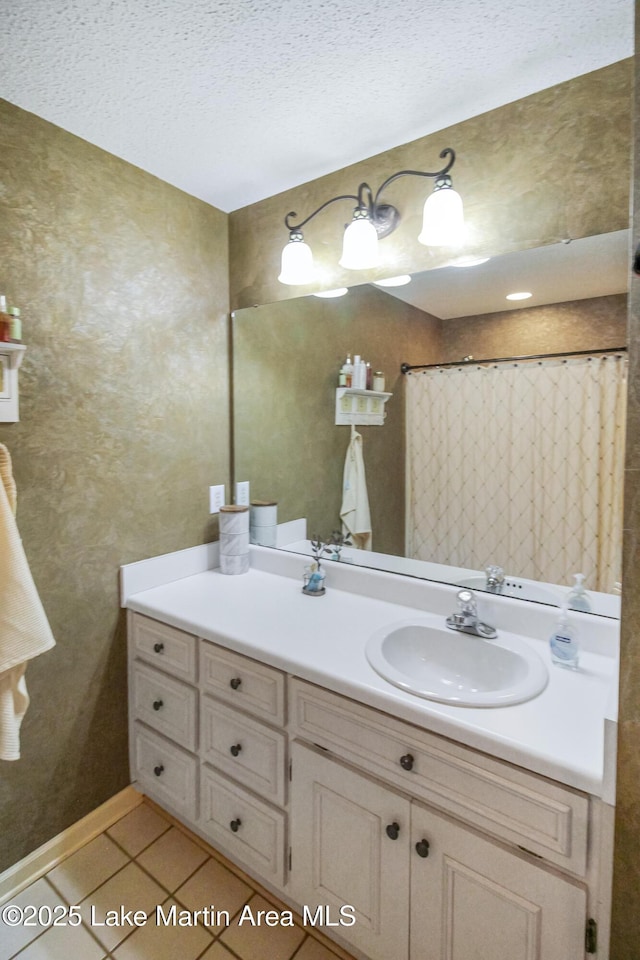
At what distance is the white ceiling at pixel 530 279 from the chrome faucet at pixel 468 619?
0.85 metres

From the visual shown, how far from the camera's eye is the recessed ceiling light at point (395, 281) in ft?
4.89

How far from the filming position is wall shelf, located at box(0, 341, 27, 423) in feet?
4.08

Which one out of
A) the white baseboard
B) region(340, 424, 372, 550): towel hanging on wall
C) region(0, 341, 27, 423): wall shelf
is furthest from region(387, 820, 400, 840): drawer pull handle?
region(0, 341, 27, 423): wall shelf

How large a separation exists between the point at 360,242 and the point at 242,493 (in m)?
1.09

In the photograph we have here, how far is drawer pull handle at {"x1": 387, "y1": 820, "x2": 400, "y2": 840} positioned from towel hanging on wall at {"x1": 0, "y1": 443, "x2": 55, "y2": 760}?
923 millimetres

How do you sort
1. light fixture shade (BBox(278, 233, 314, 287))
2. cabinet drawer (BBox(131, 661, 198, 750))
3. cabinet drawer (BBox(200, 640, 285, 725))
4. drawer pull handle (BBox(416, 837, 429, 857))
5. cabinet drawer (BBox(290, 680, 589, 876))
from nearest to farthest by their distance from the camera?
cabinet drawer (BBox(290, 680, 589, 876)), drawer pull handle (BBox(416, 837, 429, 857)), cabinet drawer (BBox(200, 640, 285, 725)), cabinet drawer (BBox(131, 661, 198, 750)), light fixture shade (BBox(278, 233, 314, 287))

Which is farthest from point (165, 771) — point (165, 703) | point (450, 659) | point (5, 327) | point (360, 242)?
point (360, 242)

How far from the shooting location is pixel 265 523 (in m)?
1.94

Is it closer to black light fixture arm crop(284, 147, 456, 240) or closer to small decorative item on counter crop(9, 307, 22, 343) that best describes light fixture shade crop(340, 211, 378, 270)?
black light fixture arm crop(284, 147, 456, 240)

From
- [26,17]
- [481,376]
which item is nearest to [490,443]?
[481,376]

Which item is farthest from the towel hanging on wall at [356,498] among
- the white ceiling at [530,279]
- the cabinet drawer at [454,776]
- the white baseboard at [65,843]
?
the white baseboard at [65,843]

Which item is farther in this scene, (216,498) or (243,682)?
(216,498)

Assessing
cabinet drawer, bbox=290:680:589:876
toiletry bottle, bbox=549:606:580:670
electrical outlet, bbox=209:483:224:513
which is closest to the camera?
cabinet drawer, bbox=290:680:589:876

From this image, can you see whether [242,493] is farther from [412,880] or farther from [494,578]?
[412,880]
